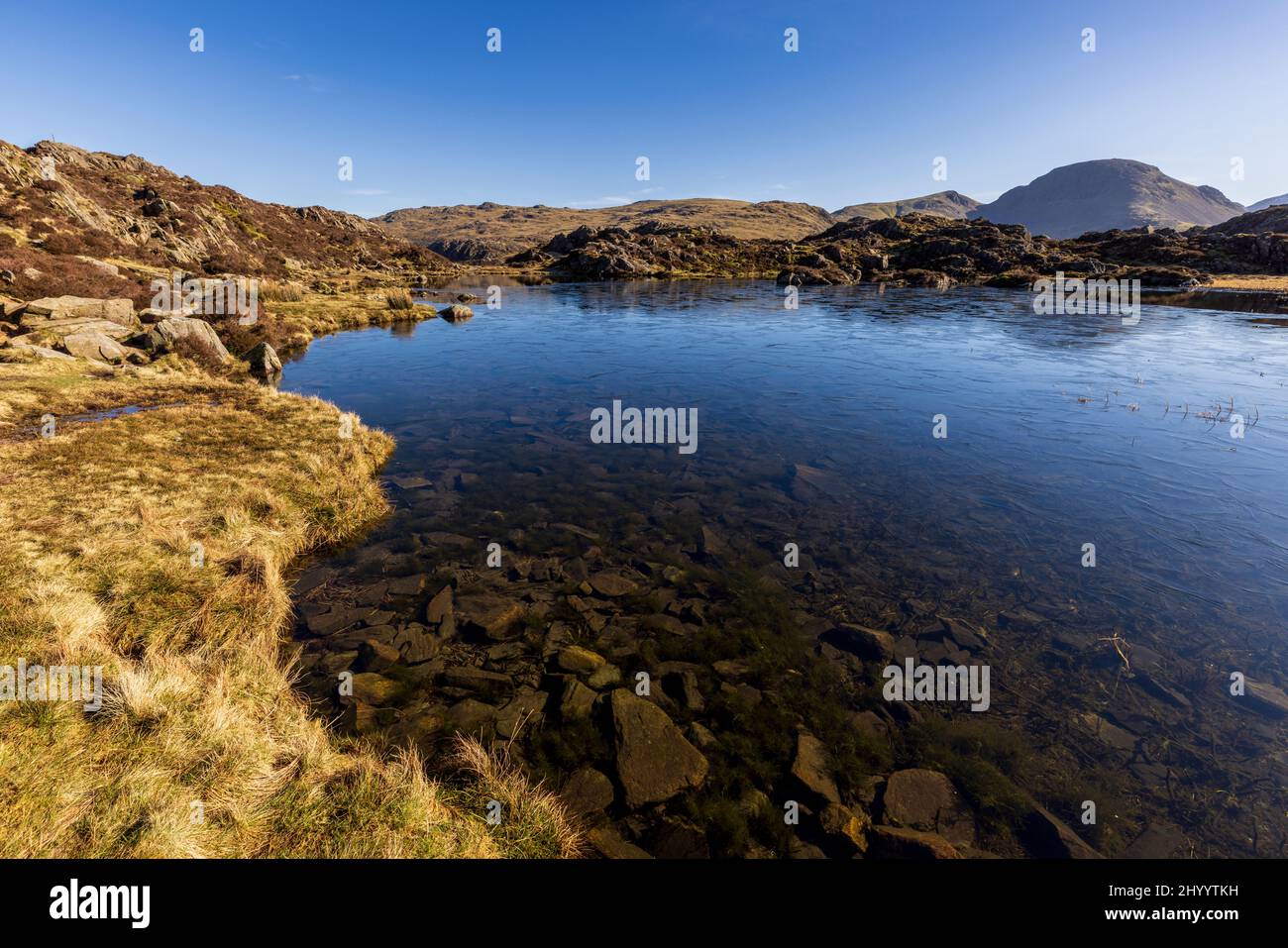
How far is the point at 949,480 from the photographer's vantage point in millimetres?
16188

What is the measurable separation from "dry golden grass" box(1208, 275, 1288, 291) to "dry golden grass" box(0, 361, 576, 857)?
11677 cm

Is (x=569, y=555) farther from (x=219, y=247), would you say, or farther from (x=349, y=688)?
(x=219, y=247)

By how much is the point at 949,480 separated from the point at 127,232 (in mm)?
85163

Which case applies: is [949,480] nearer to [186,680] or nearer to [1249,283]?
[186,680]

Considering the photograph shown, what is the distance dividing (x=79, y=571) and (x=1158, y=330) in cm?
6877

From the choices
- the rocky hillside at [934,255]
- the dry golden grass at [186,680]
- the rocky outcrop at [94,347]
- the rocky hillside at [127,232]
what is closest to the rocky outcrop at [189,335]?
the rocky outcrop at [94,347]

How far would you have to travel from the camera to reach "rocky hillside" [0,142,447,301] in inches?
1174

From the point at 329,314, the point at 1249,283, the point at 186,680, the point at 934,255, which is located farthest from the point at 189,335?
the point at 934,255

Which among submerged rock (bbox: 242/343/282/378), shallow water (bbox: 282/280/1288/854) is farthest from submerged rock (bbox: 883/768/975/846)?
submerged rock (bbox: 242/343/282/378)

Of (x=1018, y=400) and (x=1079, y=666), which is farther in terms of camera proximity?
(x=1018, y=400)

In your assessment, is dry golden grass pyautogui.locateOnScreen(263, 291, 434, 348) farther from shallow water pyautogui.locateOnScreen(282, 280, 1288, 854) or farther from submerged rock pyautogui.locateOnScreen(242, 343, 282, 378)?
submerged rock pyautogui.locateOnScreen(242, 343, 282, 378)

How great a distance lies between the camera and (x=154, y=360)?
24.0 meters

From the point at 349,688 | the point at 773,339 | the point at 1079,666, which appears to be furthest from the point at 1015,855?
the point at 773,339

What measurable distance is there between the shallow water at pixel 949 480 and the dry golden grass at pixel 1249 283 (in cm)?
5896
